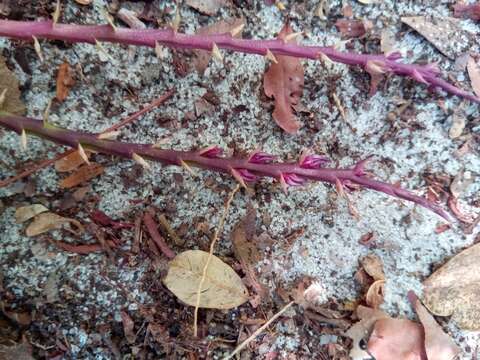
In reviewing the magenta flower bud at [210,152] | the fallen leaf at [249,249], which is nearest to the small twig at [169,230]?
the fallen leaf at [249,249]

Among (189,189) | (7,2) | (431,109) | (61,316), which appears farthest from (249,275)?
(7,2)

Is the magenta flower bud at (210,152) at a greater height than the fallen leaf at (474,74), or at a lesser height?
lesser

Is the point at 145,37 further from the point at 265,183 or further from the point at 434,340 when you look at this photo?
the point at 434,340

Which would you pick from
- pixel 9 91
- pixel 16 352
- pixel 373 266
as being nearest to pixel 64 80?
pixel 9 91

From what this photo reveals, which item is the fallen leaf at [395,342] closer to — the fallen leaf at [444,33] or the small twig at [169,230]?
the small twig at [169,230]

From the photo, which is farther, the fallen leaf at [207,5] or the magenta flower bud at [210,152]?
the fallen leaf at [207,5]

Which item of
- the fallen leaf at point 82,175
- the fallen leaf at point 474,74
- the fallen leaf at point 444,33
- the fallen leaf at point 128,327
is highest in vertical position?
the fallen leaf at point 444,33

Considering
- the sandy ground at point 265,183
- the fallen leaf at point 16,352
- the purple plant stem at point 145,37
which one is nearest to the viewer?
the purple plant stem at point 145,37
